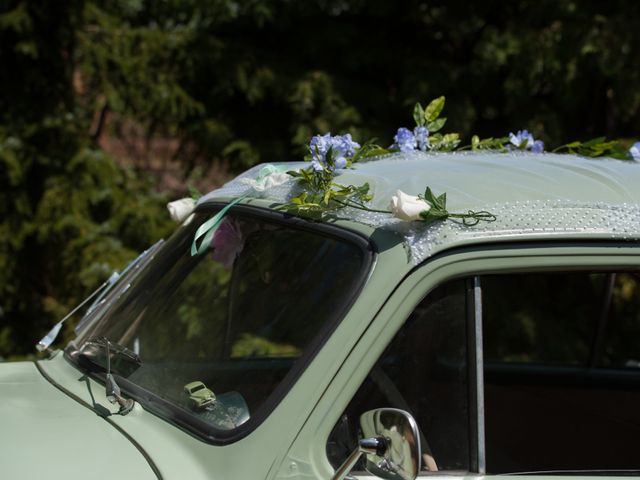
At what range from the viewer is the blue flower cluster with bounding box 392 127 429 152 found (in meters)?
3.00

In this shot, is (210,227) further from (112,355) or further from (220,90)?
(220,90)

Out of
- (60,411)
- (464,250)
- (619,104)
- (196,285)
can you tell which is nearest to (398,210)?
(464,250)

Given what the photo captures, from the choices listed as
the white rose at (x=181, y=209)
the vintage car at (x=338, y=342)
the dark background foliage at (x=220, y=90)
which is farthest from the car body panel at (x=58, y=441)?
the dark background foliage at (x=220, y=90)

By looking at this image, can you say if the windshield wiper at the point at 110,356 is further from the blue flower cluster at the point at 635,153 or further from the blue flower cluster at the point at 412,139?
the blue flower cluster at the point at 635,153

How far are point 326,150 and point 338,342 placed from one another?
0.68 meters

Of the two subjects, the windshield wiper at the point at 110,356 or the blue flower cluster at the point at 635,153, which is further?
the blue flower cluster at the point at 635,153

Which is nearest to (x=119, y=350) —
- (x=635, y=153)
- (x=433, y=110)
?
(x=433, y=110)

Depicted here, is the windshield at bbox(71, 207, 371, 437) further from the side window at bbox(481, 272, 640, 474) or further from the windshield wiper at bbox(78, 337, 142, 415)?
the side window at bbox(481, 272, 640, 474)

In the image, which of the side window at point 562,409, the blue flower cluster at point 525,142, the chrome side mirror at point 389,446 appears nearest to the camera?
the chrome side mirror at point 389,446

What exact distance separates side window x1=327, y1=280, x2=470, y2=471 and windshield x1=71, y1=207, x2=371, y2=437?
15 cm

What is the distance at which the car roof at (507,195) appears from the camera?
2.02 metres

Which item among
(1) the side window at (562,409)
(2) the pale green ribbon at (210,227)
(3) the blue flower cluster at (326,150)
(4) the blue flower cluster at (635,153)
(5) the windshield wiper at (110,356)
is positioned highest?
(3) the blue flower cluster at (326,150)

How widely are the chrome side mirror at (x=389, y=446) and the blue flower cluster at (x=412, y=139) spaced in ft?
4.43

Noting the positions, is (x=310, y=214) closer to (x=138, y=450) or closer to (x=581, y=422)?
(x=138, y=450)
